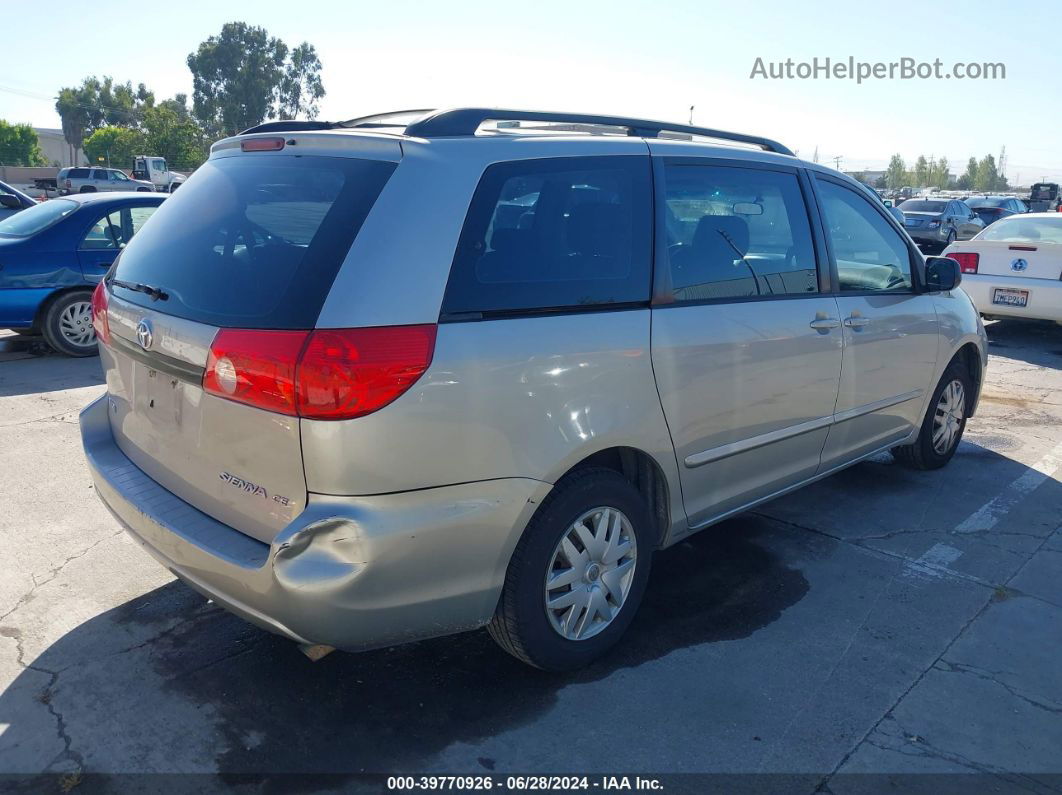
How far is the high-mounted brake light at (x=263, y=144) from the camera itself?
118 inches

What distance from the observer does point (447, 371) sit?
2.52m

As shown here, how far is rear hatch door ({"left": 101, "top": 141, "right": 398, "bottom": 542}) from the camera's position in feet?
8.28

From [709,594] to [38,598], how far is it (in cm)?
285

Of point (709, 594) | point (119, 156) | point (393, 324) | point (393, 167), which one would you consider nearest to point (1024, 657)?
point (709, 594)

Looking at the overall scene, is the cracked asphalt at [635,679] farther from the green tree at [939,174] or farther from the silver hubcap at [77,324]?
the green tree at [939,174]

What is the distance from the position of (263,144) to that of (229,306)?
0.74 meters

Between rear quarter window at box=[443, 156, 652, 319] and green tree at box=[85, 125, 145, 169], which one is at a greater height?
green tree at box=[85, 125, 145, 169]

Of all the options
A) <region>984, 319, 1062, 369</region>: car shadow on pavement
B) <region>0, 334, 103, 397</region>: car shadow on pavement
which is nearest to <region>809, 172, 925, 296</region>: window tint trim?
<region>984, 319, 1062, 369</region>: car shadow on pavement

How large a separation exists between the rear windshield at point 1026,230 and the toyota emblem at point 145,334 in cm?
985

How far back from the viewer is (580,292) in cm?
297

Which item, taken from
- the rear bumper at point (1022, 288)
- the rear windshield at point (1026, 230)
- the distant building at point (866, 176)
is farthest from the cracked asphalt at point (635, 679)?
the distant building at point (866, 176)

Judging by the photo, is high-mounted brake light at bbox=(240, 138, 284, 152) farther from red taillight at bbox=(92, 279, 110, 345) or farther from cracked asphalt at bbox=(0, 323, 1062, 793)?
cracked asphalt at bbox=(0, 323, 1062, 793)

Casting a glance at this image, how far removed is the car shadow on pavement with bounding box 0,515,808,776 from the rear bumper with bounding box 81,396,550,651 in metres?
0.36

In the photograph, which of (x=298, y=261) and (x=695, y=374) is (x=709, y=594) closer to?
(x=695, y=374)
